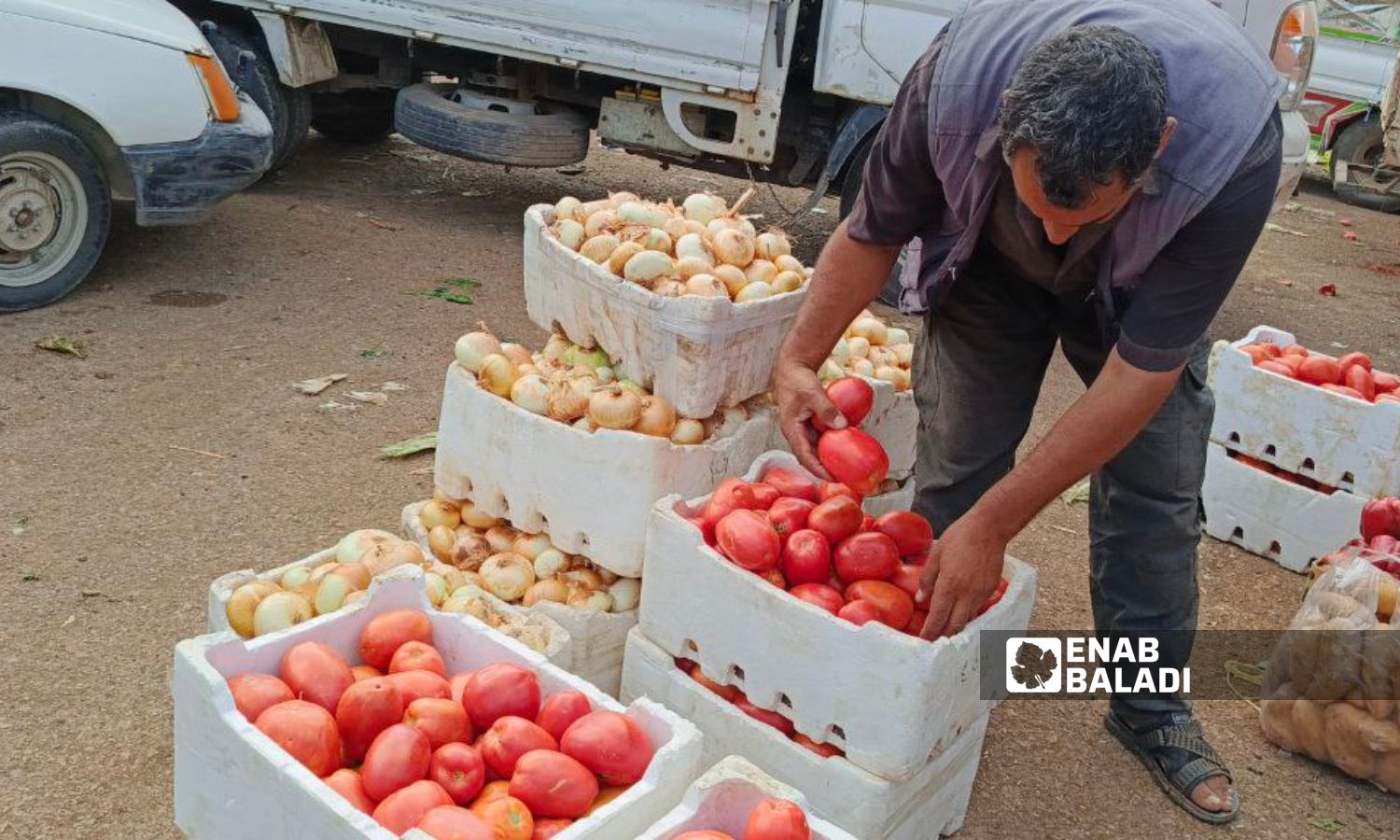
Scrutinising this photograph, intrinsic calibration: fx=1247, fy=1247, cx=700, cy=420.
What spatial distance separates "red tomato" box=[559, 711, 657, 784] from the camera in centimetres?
240

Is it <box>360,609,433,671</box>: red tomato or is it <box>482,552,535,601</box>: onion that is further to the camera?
<box>482,552,535,601</box>: onion

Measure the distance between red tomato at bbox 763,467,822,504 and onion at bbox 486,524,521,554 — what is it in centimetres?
77

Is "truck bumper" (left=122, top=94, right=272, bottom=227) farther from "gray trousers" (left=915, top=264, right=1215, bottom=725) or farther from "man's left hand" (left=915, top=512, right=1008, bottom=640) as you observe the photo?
"man's left hand" (left=915, top=512, right=1008, bottom=640)

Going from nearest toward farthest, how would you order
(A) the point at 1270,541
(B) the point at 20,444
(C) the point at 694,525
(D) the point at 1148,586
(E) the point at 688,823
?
1. (E) the point at 688,823
2. (C) the point at 694,525
3. (D) the point at 1148,586
4. (B) the point at 20,444
5. (A) the point at 1270,541

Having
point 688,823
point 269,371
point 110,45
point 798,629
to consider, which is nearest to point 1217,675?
point 798,629

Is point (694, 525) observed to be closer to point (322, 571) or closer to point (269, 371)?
point (322, 571)

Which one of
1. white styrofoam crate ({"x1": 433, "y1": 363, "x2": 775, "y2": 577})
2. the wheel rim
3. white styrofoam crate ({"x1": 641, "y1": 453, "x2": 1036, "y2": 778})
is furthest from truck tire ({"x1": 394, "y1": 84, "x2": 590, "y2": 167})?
white styrofoam crate ({"x1": 641, "y1": 453, "x2": 1036, "y2": 778})

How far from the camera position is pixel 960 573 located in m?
2.73

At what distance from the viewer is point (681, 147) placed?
7.63 metres

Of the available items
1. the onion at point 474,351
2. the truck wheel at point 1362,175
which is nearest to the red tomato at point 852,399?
the onion at point 474,351

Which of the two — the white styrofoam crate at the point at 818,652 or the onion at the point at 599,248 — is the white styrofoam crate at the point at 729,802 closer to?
the white styrofoam crate at the point at 818,652

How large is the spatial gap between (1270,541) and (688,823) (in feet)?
11.9

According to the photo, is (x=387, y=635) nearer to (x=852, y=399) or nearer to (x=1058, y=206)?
(x=852, y=399)

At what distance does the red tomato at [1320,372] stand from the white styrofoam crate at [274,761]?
363cm
